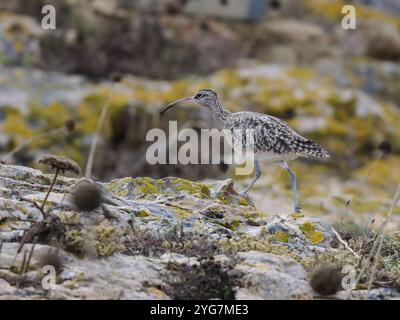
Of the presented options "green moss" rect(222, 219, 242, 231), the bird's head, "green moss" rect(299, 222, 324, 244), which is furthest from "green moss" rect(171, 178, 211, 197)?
the bird's head

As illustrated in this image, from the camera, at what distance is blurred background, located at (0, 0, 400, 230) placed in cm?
1661

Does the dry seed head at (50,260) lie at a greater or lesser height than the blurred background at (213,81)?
lesser

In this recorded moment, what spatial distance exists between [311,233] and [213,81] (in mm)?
12232

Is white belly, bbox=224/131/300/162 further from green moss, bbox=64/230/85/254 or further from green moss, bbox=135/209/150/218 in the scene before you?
green moss, bbox=64/230/85/254

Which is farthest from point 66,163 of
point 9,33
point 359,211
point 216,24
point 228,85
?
point 216,24

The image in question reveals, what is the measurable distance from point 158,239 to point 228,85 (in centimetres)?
1283

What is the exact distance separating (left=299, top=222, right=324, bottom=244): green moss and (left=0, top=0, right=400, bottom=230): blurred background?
3.61 metres

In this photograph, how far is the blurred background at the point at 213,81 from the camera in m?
16.6

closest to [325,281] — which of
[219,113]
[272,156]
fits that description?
[272,156]

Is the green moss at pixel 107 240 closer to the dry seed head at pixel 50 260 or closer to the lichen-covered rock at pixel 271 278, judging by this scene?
the dry seed head at pixel 50 260

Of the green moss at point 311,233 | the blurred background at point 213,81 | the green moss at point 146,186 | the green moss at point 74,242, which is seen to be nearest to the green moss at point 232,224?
the green moss at point 311,233

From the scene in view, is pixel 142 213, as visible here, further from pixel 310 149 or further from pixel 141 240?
pixel 310 149

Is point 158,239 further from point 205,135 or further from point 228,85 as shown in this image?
point 228,85

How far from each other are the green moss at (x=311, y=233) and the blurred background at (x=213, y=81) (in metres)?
3.61
